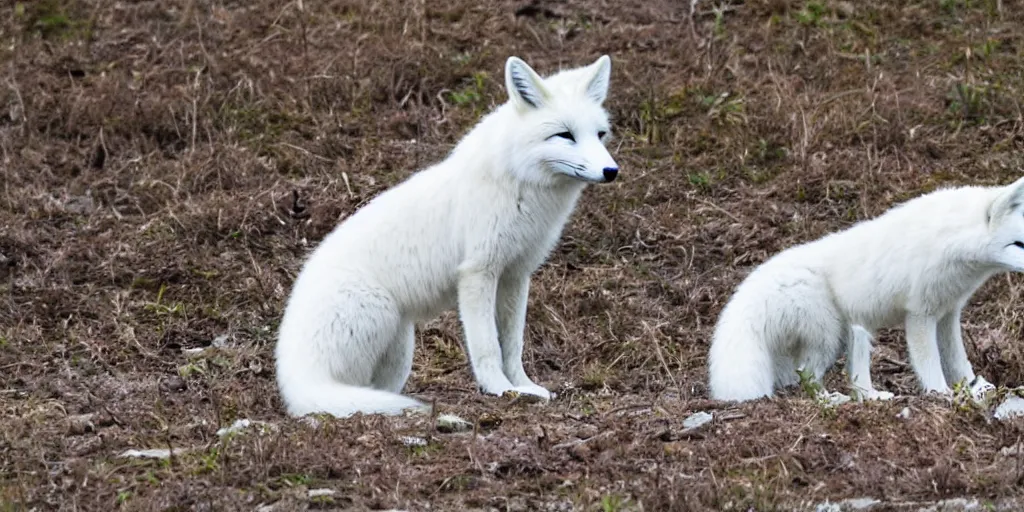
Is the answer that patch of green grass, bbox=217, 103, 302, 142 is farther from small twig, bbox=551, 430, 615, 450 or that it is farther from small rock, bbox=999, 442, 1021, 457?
small rock, bbox=999, 442, 1021, 457

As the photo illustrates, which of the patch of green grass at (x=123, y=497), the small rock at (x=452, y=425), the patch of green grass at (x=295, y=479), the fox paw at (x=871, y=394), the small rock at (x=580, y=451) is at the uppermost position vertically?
the small rock at (x=580, y=451)

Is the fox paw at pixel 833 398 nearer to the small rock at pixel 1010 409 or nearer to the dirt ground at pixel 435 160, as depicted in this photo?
the dirt ground at pixel 435 160

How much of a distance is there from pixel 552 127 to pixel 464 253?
2.76 feet

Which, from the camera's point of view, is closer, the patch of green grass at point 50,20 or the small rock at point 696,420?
the small rock at point 696,420

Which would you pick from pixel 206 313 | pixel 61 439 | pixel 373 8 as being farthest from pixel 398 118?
pixel 61 439

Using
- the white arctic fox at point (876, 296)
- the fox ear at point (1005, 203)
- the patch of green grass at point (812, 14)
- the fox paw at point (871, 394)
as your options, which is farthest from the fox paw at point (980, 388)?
the patch of green grass at point (812, 14)

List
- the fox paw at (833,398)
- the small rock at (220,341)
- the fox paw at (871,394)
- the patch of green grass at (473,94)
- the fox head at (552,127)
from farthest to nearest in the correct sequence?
the patch of green grass at (473,94) → the small rock at (220,341) → the fox head at (552,127) → the fox paw at (871,394) → the fox paw at (833,398)

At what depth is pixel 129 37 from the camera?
1264cm

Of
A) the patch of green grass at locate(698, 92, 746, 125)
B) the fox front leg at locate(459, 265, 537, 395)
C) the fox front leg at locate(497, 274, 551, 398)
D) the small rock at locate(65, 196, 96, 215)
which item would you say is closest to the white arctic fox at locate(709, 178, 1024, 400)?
the fox front leg at locate(497, 274, 551, 398)

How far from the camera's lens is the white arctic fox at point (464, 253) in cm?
715

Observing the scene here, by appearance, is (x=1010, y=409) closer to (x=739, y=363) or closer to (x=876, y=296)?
(x=876, y=296)

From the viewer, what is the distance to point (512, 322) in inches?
299

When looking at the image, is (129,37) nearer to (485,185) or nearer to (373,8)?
(373,8)

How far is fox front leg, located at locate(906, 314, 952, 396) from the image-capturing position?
721cm
